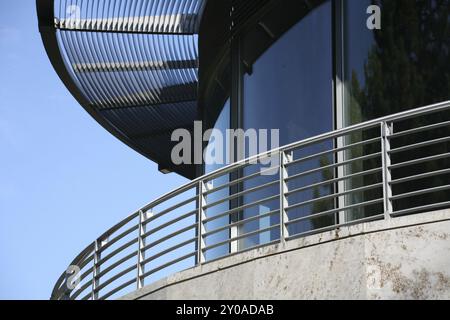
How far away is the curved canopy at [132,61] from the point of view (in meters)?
20.2

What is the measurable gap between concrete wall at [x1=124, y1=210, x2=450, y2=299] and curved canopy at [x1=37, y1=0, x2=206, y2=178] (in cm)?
828

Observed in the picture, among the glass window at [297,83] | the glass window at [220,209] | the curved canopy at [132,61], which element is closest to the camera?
the glass window at [297,83]

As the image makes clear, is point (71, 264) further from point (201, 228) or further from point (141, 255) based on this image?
point (201, 228)

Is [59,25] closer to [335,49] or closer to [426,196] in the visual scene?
Answer: [335,49]

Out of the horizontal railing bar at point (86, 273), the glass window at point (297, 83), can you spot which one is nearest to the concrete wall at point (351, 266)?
the horizontal railing bar at point (86, 273)

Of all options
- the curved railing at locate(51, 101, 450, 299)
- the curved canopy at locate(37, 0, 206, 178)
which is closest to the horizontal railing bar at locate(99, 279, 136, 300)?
the curved railing at locate(51, 101, 450, 299)

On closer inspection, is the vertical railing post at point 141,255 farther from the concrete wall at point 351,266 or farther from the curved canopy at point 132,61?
the curved canopy at point 132,61

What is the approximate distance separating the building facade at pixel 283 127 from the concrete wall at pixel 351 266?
13 millimetres

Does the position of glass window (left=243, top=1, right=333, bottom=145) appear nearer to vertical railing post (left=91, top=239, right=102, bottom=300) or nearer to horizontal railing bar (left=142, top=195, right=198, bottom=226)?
horizontal railing bar (left=142, top=195, right=198, bottom=226)

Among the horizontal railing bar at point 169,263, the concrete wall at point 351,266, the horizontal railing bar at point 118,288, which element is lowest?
the concrete wall at point 351,266

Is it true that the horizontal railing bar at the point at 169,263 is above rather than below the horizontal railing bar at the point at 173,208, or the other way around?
below

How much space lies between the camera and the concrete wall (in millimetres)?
10773
